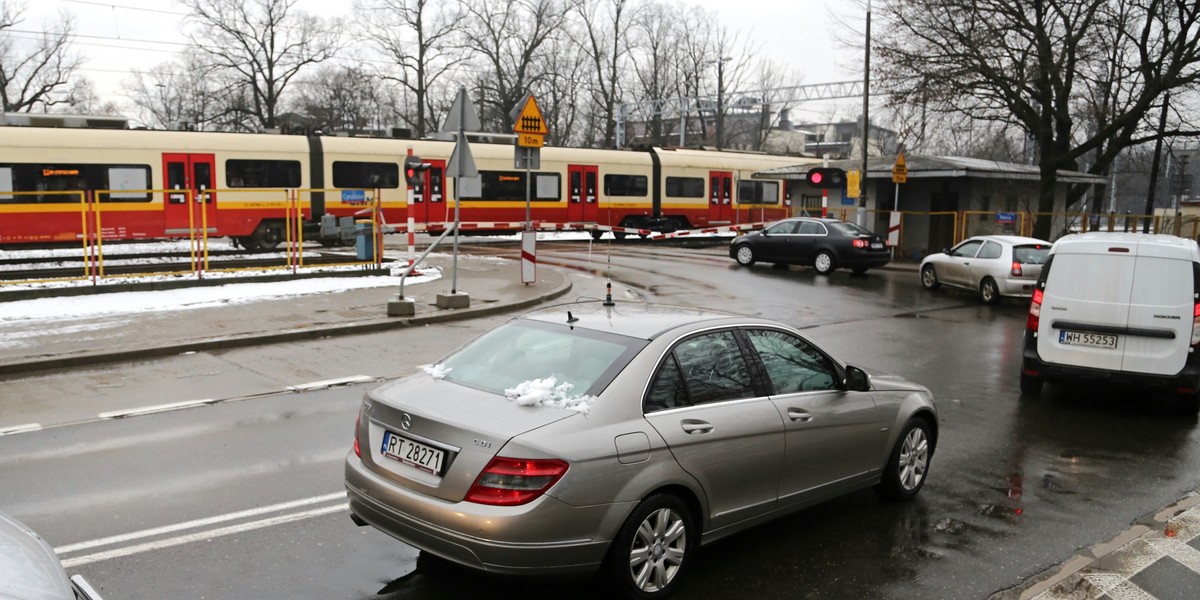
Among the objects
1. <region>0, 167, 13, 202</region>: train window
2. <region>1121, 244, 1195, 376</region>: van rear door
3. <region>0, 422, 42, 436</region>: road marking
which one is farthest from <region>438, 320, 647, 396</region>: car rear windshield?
<region>0, 167, 13, 202</region>: train window

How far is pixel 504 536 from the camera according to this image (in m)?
4.09

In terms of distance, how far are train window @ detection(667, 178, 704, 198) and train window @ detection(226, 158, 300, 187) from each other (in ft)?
48.9

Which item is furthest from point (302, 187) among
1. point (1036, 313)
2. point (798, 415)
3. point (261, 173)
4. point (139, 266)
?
point (798, 415)

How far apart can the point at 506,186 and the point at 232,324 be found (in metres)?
19.1

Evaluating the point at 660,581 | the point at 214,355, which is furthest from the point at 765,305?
the point at 660,581

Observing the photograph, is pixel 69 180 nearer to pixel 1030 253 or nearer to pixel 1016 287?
pixel 1016 287

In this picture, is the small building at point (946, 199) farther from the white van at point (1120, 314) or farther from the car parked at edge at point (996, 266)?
the white van at point (1120, 314)

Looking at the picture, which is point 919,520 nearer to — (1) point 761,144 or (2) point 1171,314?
(2) point 1171,314

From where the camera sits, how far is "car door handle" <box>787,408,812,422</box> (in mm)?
5285

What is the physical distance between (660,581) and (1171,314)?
6.90m

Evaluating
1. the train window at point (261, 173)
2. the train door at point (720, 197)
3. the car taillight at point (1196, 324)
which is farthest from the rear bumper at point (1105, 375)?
the train door at point (720, 197)

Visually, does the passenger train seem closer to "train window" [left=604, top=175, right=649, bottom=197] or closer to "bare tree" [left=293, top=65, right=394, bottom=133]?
"train window" [left=604, top=175, right=649, bottom=197]

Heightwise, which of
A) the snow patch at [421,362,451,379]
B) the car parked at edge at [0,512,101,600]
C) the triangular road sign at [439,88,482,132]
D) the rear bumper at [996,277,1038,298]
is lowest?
the rear bumper at [996,277,1038,298]

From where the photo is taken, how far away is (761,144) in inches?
2931
